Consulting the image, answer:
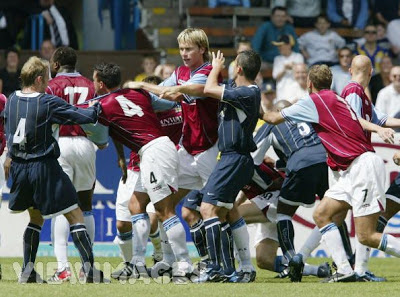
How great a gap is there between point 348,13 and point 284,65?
3284mm

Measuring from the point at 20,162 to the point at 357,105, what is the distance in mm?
Answer: 3341

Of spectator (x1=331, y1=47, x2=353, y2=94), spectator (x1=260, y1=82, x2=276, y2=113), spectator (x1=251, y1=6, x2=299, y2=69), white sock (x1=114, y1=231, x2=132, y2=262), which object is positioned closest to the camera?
white sock (x1=114, y1=231, x2=132, y2=262)

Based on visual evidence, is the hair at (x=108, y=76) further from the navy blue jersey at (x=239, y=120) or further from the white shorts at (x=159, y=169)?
the navy blue jersey at (x=239, y=120)

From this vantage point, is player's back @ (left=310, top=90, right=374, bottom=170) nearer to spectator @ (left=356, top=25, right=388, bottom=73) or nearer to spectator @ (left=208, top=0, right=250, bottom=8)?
spectator @ (left=356, top=25, right=388, bottom=73)

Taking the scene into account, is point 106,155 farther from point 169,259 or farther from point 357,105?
point 357,105

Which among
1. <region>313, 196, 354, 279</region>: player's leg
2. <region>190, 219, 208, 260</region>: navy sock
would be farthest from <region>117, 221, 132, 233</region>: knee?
<region>313, 196, 354, 279</region>: player's leg

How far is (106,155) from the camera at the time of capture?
14.7m

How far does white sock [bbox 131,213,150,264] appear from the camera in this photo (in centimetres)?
1101

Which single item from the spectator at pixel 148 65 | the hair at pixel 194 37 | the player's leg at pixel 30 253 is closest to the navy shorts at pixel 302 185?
the hair at pixel 194 37

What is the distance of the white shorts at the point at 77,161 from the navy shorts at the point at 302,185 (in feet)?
6.60

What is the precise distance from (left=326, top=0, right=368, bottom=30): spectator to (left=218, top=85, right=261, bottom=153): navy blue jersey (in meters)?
10.7

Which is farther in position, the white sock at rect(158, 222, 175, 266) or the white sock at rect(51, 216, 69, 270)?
the white sock at rect(158, 222, 175, 266)

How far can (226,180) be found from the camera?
407 inches

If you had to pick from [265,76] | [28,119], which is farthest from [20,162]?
[265,76]
